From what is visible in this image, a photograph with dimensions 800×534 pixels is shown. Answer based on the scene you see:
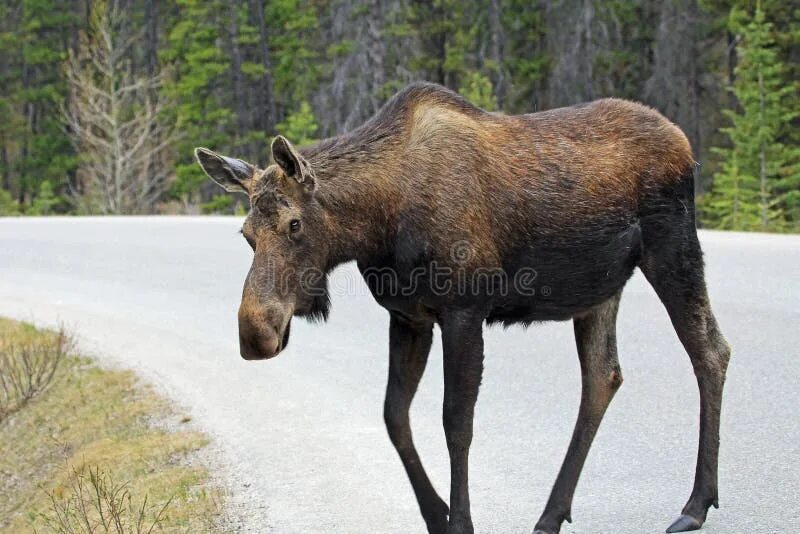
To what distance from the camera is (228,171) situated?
453 centimetres

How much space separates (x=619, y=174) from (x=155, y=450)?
13.3ft

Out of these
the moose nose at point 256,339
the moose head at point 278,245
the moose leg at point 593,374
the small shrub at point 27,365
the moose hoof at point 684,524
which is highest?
the moose head at point 278,245

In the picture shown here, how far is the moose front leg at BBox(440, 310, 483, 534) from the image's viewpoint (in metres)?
4.58

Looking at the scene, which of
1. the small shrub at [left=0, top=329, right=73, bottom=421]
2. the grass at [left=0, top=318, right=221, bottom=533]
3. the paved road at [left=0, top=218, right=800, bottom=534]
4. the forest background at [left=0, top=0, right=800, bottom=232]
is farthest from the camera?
the forest background at [left=0, top=0, right=800, bottom=232]

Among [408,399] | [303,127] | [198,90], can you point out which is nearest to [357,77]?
[303,127]

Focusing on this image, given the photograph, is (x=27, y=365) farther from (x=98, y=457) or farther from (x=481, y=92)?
(x=481, y=92)

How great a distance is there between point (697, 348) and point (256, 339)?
227cm

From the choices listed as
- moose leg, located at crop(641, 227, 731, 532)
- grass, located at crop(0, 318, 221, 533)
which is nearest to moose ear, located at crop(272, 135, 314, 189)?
moose leg, located at crop(641, 227, 731, 532)

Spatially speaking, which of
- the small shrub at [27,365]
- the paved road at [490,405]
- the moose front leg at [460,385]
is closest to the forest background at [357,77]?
the paved road at [490,405]

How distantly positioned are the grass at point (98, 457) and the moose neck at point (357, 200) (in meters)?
1.81

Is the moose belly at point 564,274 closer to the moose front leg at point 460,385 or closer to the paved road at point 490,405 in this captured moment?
the moose front leg at point 460,385

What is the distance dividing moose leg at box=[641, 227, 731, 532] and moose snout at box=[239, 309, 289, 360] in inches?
76.5

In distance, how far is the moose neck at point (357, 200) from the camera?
455cm

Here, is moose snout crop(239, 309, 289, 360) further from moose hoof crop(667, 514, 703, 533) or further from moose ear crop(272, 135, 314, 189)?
moose hoof crop(667, 514, 703, 533)
